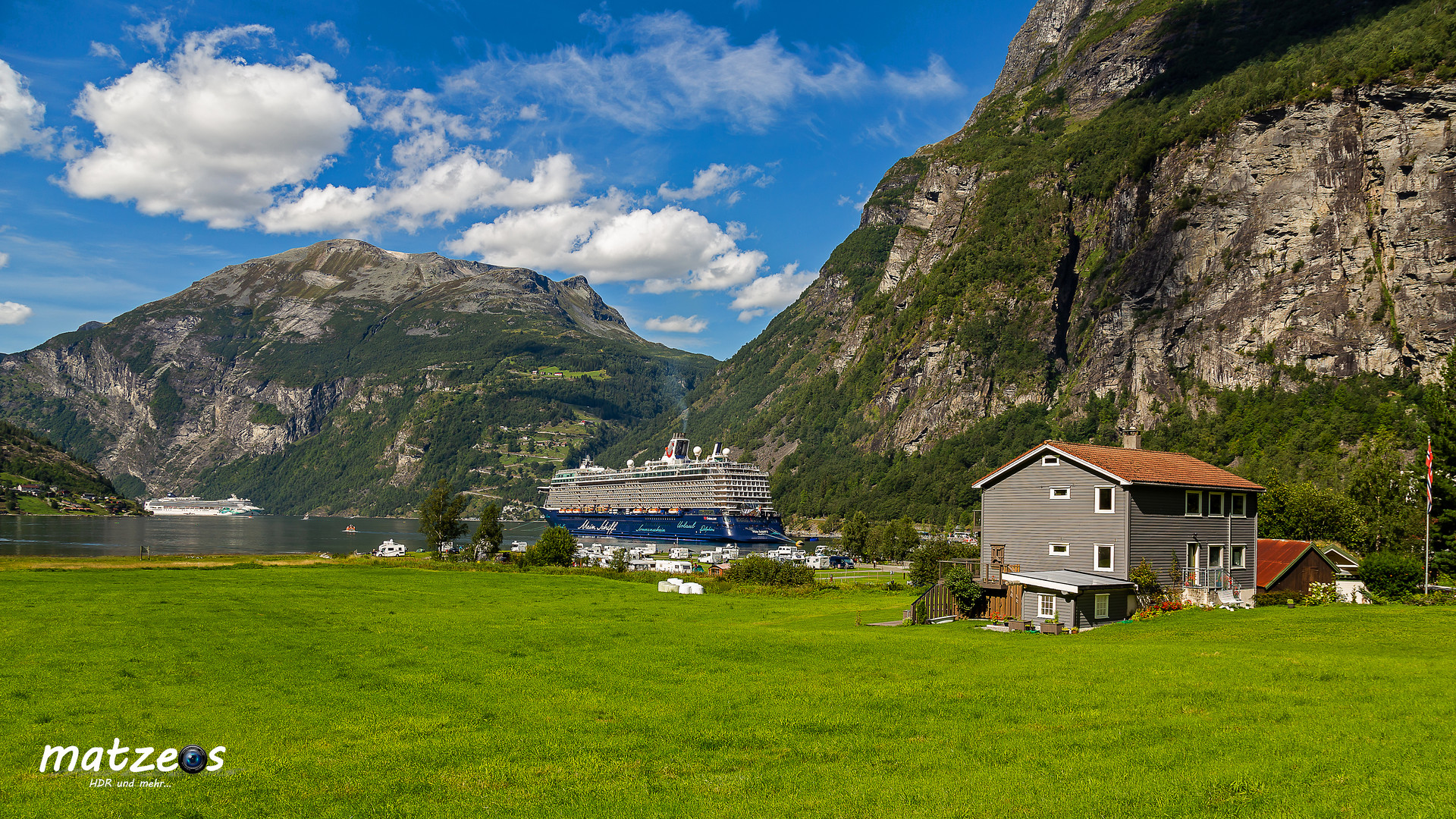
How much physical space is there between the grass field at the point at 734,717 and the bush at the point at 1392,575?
303 inches

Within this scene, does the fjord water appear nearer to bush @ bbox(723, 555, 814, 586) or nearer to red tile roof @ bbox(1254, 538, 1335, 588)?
bush @ bbox(723, 555, 814, 586)

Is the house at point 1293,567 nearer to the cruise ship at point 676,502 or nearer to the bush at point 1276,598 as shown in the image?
the bush at point 1276,598

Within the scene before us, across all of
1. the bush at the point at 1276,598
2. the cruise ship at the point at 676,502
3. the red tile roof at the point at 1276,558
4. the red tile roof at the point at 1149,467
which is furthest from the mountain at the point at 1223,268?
the bush at the point at 1276,598

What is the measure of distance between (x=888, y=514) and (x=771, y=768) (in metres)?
155

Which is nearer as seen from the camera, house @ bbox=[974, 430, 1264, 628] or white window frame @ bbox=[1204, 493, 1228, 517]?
house @ bbox=[974, 430, 1264, 628]

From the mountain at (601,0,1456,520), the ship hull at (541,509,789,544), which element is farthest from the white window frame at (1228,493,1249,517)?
the ship hull at (541,509,789,544)

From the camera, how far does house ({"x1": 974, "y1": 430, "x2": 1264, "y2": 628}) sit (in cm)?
3052

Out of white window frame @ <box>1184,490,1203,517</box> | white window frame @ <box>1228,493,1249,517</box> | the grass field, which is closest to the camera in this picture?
the grass field

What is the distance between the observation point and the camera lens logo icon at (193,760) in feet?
37.7

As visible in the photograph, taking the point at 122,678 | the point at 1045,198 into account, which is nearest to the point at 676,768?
the point at 122,678

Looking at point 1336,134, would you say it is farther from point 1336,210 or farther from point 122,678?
point 122,678

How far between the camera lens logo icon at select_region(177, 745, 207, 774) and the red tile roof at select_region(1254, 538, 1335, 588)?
37362mm

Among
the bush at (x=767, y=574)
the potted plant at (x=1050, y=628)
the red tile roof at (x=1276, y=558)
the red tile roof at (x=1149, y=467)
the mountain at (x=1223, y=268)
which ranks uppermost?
the mountain at (x=1223, y=268)

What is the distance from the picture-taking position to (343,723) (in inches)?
559
